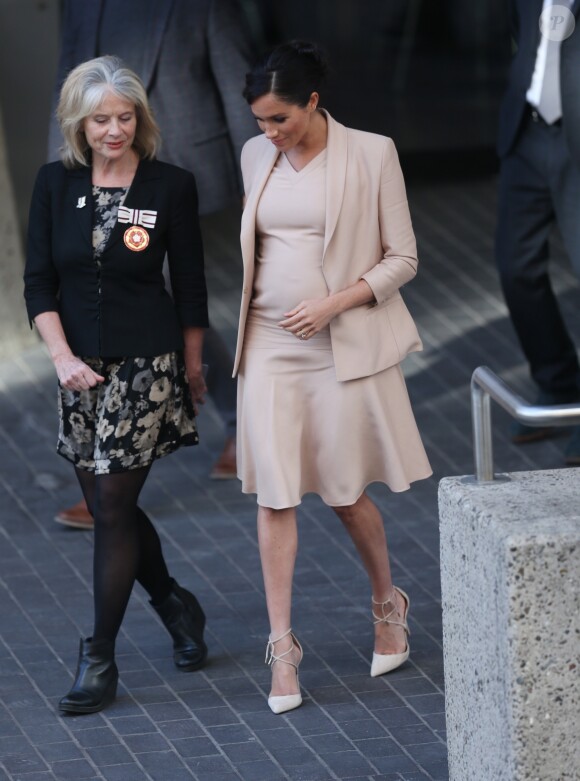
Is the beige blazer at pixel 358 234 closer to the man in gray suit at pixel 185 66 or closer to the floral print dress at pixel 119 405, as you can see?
the floral print dress at pixel 119 405

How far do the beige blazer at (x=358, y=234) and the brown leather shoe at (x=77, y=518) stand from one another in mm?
1752

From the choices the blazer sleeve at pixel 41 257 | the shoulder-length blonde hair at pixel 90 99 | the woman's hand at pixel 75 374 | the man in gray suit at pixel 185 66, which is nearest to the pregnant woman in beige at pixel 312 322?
the shoulder-length blonde hair at pixel 90 99

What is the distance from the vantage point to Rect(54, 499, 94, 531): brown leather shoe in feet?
21.8

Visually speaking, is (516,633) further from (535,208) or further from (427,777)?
(535,208)

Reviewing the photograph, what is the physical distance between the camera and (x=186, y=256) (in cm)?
528

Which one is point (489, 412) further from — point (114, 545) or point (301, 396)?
point (114, 545)

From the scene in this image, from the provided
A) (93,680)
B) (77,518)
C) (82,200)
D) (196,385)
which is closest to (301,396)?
(196,385)

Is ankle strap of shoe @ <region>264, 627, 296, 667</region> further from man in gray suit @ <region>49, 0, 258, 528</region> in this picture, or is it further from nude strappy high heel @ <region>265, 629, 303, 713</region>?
man in gray suit @ <region>49, 0, 258, 528</region>

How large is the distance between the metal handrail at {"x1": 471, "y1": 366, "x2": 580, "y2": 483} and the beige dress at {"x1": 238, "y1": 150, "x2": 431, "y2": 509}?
0.97m

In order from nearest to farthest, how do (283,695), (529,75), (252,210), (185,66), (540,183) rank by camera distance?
(252,210)
(283,695)
(185,66)
(529,75)
(540,183)

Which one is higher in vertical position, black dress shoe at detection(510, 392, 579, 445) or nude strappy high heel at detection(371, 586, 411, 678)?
nude strappy high heel at detection(371, 586, 411, 678)

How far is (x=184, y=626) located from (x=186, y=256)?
1175mm

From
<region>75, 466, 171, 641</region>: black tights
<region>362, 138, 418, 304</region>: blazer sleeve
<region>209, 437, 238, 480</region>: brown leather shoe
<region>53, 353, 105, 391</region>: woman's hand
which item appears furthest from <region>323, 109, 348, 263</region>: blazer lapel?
<region>209, 437, 238, 480</region>: brown leather shoe

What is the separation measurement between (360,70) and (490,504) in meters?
13.4
